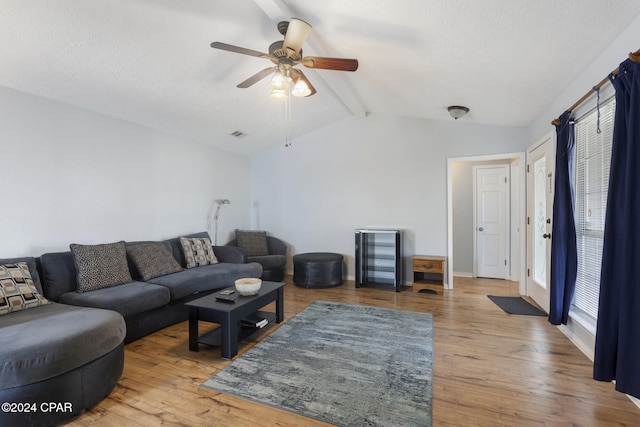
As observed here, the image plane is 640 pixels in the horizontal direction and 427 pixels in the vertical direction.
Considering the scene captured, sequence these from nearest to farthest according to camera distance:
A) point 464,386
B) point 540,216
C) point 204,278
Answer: point 464,386 < point 204,278 < point 540,216

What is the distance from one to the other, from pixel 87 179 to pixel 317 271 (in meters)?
3.18

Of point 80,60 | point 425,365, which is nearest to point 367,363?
point 425,365

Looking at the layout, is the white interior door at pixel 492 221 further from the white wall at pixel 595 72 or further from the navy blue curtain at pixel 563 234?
the navy blue curtain at pixel 563 234

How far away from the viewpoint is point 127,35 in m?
2.41

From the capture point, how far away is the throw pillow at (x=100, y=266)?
287 centimetres

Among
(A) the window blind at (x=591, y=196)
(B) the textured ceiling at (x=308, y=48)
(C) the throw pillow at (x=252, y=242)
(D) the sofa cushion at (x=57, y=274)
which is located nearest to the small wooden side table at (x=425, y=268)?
(A) the window blind at (x=591, y=196)

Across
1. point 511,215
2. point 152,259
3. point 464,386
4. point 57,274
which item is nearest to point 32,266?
point 57,274

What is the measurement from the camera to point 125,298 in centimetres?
265

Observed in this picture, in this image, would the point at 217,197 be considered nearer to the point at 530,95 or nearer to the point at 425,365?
the point at 425,365

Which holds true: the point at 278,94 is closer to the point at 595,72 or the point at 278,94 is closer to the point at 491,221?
the point at 595,72

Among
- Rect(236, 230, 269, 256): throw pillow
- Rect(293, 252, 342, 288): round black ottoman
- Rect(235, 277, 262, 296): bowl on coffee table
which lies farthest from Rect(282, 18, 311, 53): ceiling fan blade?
Rect(236, 230, 269, 256): throw pillow

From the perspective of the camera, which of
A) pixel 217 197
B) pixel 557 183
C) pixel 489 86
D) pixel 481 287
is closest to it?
pixel 557 183

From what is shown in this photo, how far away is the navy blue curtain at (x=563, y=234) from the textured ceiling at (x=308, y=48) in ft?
1.84

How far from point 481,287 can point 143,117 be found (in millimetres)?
5427
